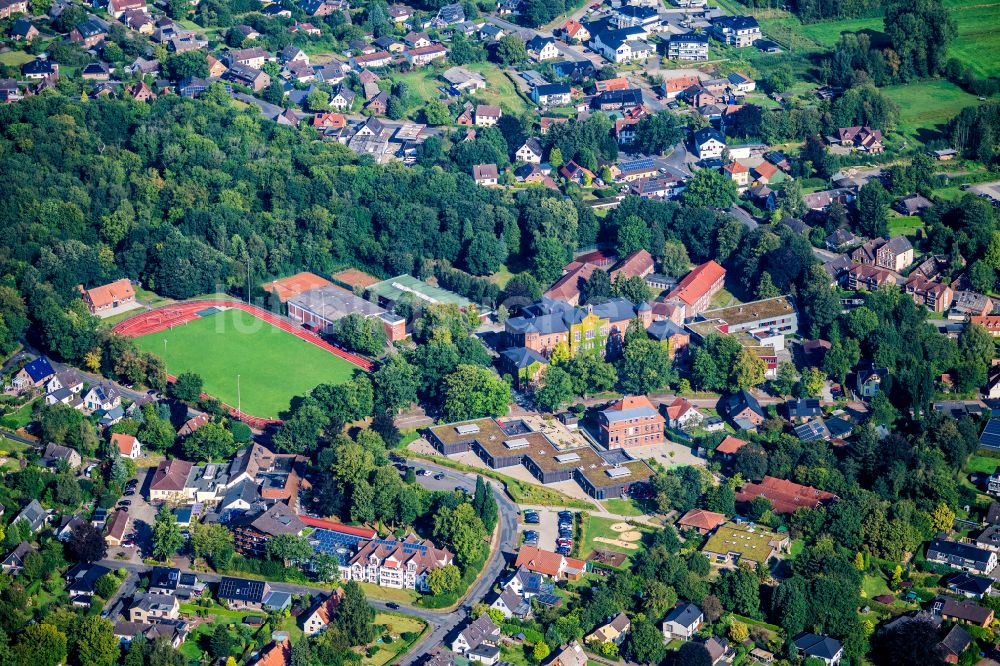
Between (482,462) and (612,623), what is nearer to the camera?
(612,623)

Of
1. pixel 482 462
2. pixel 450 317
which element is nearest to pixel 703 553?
pixel 482 462

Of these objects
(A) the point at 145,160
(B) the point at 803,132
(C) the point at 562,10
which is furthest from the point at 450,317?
(C) the point at 562,10

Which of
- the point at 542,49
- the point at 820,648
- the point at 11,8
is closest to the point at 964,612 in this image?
the point at 820,648

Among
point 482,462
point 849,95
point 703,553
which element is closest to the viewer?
point 703,553

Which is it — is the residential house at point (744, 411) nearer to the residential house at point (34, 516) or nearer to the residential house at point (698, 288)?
the residential house at point (698, 288)

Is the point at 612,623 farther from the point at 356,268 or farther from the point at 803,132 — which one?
the point at 803,132

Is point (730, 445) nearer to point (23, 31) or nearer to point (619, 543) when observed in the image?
point (619, 543)

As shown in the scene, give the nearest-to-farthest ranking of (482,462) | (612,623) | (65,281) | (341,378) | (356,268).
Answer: (612,623) → (482,462) → (341,378) → (65,281) → (356,268)

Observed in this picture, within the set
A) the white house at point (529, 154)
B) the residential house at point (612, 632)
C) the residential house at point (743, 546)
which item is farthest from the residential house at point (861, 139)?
the residential house at point (612, 632)
